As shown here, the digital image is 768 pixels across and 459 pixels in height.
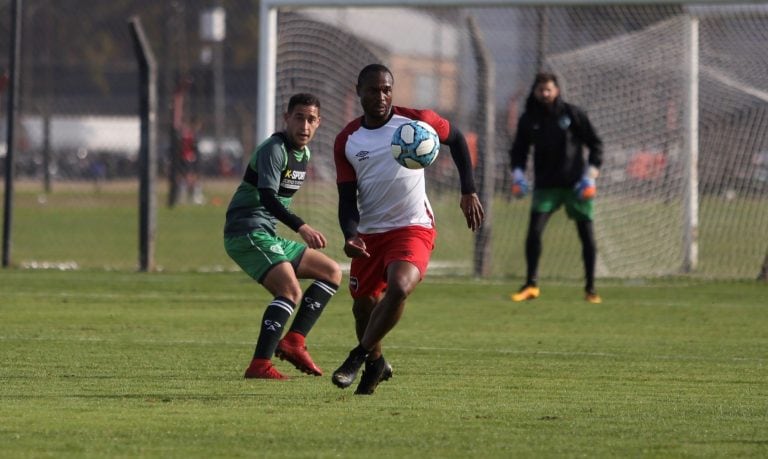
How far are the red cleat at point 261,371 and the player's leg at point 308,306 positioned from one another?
104mm

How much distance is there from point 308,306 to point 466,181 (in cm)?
135

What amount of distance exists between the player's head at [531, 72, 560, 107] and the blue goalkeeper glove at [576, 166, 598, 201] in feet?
2.36

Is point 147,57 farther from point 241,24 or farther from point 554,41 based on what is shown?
point 241,24

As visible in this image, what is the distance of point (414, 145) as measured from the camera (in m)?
7.95

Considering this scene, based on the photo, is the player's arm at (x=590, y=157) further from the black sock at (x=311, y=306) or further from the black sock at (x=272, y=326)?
the black sock at (x=272, y=326)

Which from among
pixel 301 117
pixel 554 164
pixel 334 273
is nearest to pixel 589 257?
pixel 554 164

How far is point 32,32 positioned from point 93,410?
112ft

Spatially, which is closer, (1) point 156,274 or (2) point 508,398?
(2) point 508,398

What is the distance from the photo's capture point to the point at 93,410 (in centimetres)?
714

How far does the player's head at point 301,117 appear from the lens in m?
8.81

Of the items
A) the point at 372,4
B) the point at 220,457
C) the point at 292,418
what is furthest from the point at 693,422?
the point at 372,4

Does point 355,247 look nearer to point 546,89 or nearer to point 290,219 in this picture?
point 290,219

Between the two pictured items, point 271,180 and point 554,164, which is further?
point 554,164

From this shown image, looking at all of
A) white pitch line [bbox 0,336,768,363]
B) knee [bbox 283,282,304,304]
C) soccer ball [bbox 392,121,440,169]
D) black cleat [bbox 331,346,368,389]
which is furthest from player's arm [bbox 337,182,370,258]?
white pitch line [bbox 0,336,768,363]
